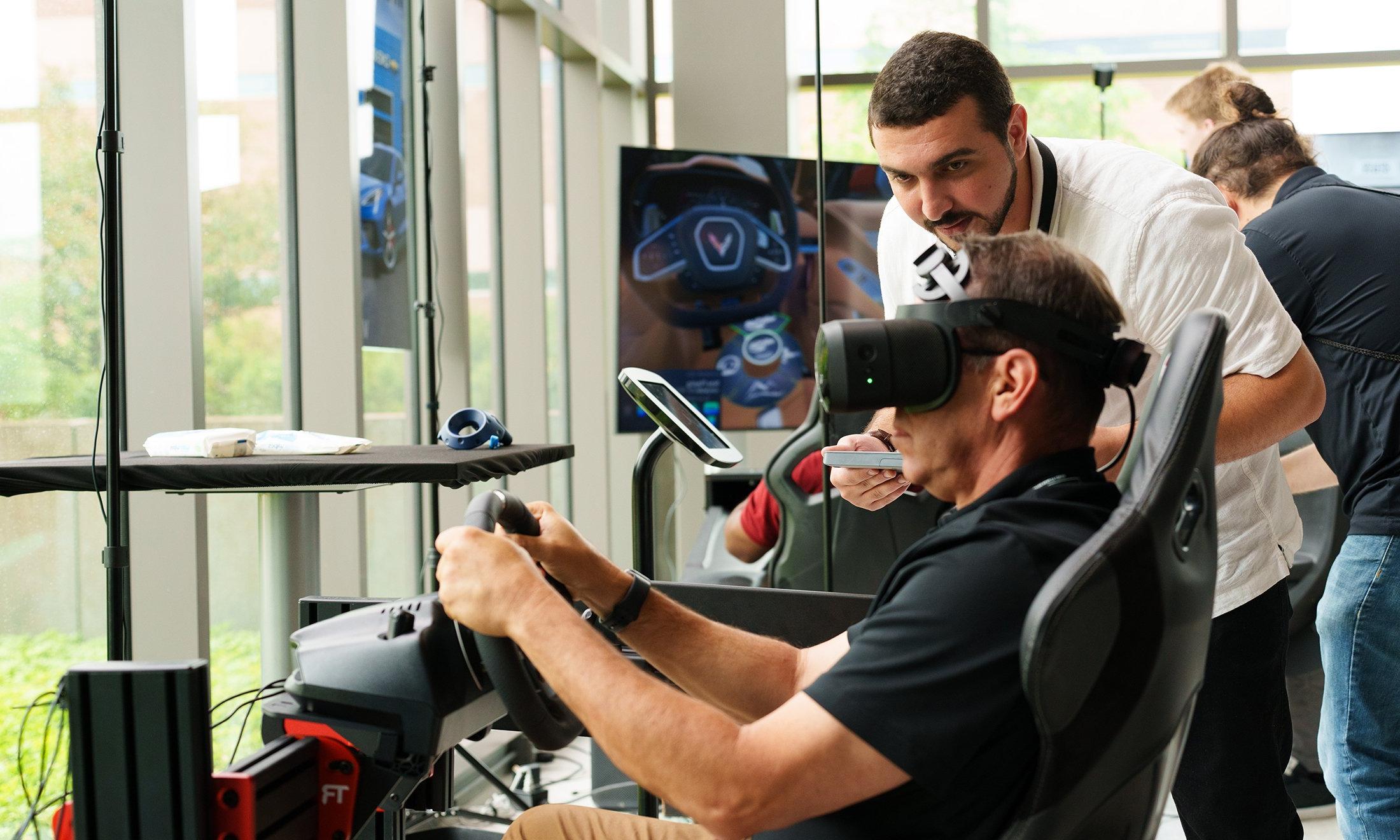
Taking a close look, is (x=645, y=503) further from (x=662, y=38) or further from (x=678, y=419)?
(x=662, y=38)

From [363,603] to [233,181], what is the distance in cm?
166

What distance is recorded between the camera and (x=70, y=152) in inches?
85.7

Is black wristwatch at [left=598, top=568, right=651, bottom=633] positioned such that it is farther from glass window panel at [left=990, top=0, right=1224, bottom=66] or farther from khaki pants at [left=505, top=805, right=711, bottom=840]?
glass window panel at [left=990, top=0, right=1224, bottom=66]

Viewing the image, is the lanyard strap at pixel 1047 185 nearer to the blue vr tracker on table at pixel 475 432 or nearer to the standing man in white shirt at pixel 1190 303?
the standing man in white shirt at pixel 1190 303

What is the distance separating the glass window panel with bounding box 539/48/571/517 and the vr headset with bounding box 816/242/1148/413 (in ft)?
12.9

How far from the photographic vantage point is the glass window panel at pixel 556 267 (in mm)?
5082

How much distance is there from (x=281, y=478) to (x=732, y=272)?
317 centimetres

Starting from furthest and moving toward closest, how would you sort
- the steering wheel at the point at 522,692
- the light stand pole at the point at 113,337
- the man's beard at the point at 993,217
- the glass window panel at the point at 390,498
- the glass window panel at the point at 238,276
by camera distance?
the glass window panel at the point at 390,498, the glass window panel at the point at 238,276, the man's beard at the point at 993,217, the light stand pole at the point at 113,337, the steering wheel at the point at 522,692

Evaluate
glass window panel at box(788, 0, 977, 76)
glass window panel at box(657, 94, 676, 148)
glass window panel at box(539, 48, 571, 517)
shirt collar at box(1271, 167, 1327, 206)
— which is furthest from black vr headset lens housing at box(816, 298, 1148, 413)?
glass window panel at box(788, 0, 977, 76)

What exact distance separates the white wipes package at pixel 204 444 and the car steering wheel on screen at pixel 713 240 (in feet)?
8.67

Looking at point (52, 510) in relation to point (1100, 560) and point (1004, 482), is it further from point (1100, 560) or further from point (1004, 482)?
point (1100, 560)

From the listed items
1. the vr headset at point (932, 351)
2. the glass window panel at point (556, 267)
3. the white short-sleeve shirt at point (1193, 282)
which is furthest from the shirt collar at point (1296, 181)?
the glass window panel at point (556, 267)

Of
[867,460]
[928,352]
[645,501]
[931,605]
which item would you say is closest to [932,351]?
[928,352]

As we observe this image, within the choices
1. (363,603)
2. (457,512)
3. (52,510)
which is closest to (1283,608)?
(363,603)
